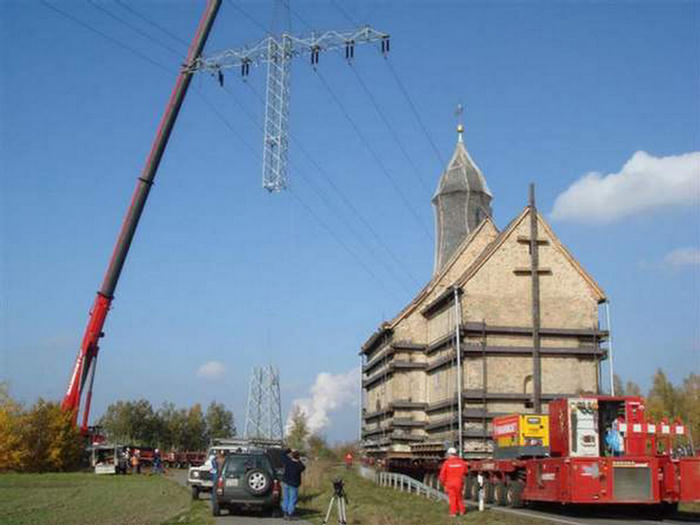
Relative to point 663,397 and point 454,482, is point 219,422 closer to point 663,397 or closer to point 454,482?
point 663,397

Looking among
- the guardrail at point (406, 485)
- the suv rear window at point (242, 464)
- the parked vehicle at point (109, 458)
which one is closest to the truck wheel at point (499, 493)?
the guardrail at point (406, 485)

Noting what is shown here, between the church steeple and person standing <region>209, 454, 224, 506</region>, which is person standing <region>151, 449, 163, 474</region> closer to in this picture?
the church steeple

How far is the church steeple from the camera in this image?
5359cm

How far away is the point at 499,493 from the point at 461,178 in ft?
102

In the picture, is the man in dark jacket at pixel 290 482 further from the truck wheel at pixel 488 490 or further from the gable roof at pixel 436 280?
the gable roof at pixel 436 280

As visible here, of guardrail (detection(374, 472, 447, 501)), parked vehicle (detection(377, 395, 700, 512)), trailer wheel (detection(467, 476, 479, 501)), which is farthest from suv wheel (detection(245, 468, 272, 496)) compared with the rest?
trailer wheel (detection(467, 476, 479, 501))

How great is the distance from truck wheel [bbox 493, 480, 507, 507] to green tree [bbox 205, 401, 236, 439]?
96.8m

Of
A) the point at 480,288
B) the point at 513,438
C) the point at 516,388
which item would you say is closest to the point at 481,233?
the point at 480,288

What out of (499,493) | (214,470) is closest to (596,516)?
(499,493)

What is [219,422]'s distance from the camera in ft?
403

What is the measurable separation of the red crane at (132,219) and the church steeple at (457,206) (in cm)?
2106

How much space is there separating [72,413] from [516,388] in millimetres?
22596

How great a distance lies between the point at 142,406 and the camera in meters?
111

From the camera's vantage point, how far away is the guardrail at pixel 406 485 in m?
27.9
